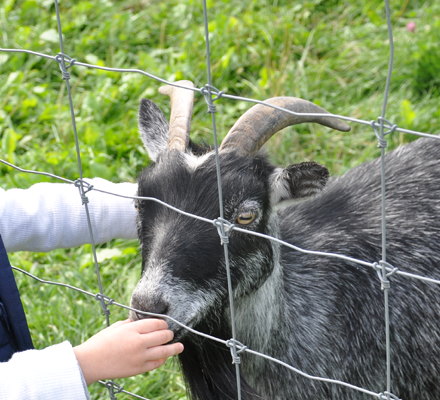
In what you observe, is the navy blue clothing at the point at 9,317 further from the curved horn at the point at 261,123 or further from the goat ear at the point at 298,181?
the goat ear at the point at 298,181

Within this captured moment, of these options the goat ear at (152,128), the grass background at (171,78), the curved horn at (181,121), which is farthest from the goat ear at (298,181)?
the grass background at (171,78)

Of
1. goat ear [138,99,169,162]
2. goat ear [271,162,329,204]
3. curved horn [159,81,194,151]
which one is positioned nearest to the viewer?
goat ear [271,162,329,204]

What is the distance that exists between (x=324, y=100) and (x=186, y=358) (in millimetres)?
3115

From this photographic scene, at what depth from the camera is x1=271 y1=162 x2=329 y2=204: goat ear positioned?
269cm

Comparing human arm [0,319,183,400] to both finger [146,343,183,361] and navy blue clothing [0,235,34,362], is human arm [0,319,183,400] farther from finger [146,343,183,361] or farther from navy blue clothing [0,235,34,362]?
navy blue clothing [0,235,34,362]

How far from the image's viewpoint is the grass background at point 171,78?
179 inches

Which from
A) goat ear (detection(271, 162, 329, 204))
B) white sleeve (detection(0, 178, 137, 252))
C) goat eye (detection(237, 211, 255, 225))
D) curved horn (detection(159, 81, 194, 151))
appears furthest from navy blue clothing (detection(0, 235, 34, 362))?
goat ear (detection(271, 162, 329, 204))

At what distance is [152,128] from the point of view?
10.4 ft

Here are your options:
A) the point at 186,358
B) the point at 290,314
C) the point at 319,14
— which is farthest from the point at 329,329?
the point at 319,14

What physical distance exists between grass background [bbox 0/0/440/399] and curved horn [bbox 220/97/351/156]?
1719 mm

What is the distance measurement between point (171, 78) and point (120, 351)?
363cm

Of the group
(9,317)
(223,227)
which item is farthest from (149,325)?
(9,317)

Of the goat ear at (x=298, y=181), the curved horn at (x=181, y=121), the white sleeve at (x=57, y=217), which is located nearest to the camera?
the goat ear at (x=298, y=181)

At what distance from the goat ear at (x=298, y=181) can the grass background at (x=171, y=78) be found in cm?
162
